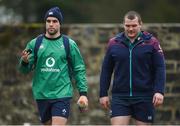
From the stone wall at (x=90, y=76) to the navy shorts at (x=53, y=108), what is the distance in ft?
17.0

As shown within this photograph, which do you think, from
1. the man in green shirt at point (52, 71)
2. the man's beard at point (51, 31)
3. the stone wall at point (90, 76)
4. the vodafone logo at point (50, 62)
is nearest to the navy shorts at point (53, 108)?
the man in green shirt at point (52, 71)

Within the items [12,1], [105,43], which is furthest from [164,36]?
[12,1]

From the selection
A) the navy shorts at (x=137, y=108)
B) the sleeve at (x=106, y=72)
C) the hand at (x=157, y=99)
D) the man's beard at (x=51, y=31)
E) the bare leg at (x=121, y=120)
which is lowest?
the bare leg at (x=121, y=120)

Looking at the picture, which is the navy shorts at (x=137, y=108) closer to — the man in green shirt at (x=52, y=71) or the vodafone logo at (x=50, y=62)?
the man in green shirt at (x=52, y=71)

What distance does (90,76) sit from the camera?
17156 mm

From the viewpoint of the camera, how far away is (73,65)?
469 inches

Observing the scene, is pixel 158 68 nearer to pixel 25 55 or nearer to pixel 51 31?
pixel 51 31

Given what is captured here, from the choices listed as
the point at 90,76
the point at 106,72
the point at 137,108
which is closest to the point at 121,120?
the point at 137,108

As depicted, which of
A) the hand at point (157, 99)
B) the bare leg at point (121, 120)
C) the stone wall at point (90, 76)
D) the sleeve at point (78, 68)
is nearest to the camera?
the hand at point (157, 99)

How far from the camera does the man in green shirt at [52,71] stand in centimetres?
1179

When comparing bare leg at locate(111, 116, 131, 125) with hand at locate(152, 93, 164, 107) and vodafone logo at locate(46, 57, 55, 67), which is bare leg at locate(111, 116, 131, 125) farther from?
vodafone logo at locate(46, 57, 55, 67)

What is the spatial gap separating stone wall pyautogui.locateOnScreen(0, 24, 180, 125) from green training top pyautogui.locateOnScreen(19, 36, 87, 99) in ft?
17.1

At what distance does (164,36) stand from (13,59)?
2.94m

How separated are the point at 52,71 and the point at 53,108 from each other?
486mm
